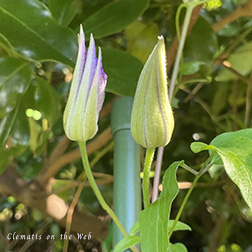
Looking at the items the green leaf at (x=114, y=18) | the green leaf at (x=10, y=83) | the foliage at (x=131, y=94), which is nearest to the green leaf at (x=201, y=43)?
the foliage at (x=131, y=94)

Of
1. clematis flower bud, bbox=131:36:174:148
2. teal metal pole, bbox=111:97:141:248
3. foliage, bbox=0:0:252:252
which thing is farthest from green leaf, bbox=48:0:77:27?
clematis flower bud, bbox=131:36:174:148

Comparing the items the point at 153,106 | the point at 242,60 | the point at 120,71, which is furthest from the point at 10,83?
the point at 242,60

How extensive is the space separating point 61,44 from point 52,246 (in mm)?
644

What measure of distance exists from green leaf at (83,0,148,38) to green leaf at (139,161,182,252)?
0.22 meters

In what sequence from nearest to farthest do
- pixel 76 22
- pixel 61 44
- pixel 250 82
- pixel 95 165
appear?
pixel 61 44 → pixel 76 22 → pixel 250 82 → pixel 95 165

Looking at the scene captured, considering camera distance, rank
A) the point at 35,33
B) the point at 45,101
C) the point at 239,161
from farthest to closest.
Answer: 1. the point at 45,101
2. the point at 35,33
3. the point at 239,161

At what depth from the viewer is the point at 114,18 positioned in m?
0.46

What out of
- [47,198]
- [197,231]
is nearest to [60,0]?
[47,198]

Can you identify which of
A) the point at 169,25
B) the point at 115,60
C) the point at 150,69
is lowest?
the point at 150,69

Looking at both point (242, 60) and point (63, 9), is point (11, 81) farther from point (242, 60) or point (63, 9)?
point (242, 60)

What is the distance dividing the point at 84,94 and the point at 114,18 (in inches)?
8.6

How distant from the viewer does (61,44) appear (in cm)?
38

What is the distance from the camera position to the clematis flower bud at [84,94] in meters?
0.26

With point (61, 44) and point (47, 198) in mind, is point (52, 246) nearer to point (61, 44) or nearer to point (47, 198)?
point (47, 198)
